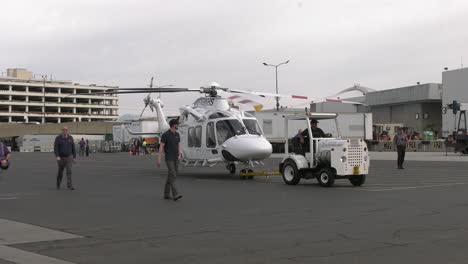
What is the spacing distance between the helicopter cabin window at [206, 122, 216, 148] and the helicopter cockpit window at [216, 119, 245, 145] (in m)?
0.28

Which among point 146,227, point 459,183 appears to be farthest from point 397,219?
point 459,183

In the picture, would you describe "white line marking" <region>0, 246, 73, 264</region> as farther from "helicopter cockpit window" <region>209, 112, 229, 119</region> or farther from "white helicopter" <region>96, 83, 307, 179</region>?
"helicopter cockpit window" <region>209, 112, 229, 119</region>

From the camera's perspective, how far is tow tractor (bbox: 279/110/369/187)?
16906mm

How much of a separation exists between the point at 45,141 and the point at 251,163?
75.7 metres

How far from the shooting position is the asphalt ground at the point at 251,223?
752cm

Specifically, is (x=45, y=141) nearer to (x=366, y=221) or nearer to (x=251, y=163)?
(x=251, y=163)

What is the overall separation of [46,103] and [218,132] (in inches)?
5289

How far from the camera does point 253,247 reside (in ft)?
26.2

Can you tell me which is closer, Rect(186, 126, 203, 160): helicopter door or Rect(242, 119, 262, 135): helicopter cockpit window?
Rect(242, 119, 262, 135): helicopter cockpit window

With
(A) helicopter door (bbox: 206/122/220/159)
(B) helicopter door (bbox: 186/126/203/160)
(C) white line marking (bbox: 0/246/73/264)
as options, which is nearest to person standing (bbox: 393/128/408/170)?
(A) helicopter door (bbox: 206/122/220/159)

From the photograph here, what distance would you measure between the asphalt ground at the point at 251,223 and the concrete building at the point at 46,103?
5108 inches

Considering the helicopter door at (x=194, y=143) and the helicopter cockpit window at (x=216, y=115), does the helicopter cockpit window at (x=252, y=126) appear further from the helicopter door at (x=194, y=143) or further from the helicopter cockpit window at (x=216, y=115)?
the helicopter door at (x=194, y=143)

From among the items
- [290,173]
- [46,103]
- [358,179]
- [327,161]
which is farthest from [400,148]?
[46,103]

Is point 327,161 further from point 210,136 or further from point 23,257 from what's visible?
point 23,257
